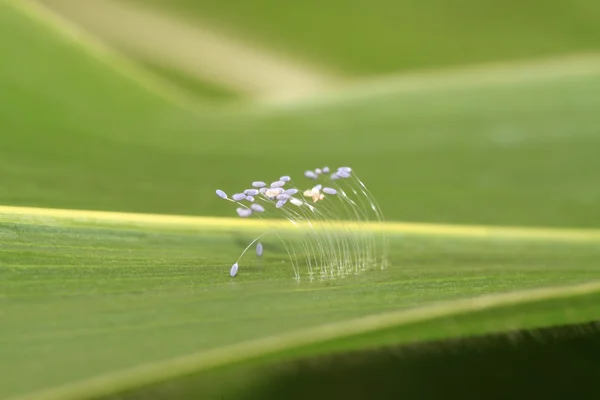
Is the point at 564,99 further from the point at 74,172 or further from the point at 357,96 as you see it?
the point at 74,172

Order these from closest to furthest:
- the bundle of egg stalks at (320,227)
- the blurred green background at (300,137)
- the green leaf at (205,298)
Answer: the green leaf at (205,298), the bundle of egg stalks at (320,227), the blurred green background at (300,137)

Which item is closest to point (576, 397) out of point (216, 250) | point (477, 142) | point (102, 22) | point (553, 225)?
point (553, 225)

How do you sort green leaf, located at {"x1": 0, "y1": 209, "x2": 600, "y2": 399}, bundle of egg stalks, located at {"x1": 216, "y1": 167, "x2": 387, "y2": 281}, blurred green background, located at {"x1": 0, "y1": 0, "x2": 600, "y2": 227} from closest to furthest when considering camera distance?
green leaf, located at {"x1": 0, "y1": 209, "x2": 600, "y2": 399} → bundle of egg stalks, located at {"x1": 216, "y1": 167, "x2": 387, "y2": 281} → blurred green background, located at {"x1": 0, "y1": 0, "x2": 600, "y2": 227}

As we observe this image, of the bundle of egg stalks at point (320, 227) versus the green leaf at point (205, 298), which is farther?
the bundle of egg stalks at point (320, 227)

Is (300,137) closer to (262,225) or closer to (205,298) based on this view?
(262,225)

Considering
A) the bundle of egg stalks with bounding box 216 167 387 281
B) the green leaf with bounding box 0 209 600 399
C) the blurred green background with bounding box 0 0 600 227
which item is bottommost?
the green leaf with bounding box 0 209 600 399

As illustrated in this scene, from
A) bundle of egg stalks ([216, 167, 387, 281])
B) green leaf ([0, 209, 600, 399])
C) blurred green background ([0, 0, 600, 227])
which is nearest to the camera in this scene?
green leaf ([0, 209, 600, 399])

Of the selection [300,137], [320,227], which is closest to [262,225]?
[320,227]

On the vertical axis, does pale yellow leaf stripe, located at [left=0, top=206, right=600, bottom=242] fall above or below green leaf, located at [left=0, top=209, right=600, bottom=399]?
above

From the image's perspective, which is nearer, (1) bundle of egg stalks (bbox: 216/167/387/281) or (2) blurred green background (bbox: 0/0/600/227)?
(1) bundle of egg stalks (bbox: 216/167/387/281)
